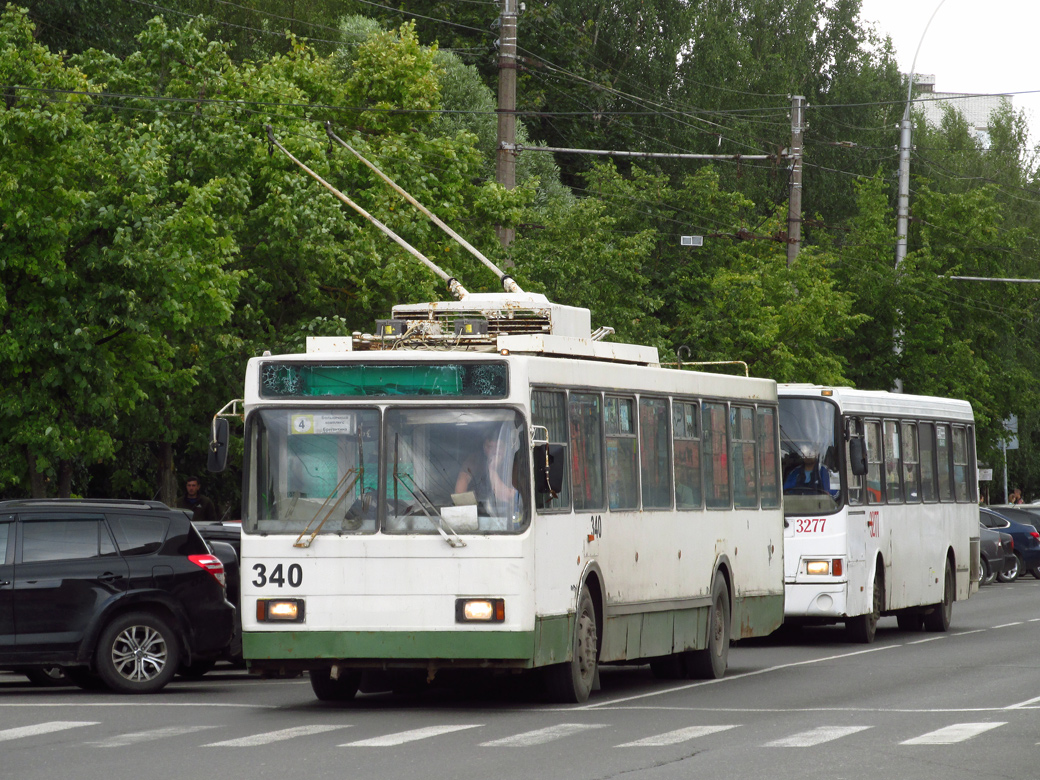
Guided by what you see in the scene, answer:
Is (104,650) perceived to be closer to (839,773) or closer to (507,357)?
(507,357)

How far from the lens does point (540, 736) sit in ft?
39.1

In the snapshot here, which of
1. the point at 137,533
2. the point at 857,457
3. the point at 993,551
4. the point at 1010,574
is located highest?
the point at 857,457

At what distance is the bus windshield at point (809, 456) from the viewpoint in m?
21.3

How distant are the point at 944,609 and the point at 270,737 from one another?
14565 mm

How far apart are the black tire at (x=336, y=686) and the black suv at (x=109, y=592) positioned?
1.76 m

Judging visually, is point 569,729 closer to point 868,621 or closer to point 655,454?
point 655,454

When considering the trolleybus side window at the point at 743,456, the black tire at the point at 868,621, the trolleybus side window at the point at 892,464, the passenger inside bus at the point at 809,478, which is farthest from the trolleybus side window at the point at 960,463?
the trolleybus side window at the point at 743,456

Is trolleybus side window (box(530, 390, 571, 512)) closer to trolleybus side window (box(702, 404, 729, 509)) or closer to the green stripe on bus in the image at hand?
the green stripe on bus

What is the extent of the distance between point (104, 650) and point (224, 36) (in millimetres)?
37451

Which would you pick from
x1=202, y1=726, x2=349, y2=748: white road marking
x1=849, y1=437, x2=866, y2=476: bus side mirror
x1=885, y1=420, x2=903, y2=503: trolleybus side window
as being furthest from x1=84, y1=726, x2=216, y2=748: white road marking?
x1=885, y1=420, x2=903, y2=503: trolleybus side window

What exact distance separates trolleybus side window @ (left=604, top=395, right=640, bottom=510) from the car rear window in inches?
155

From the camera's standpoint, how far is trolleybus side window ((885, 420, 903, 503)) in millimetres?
22891

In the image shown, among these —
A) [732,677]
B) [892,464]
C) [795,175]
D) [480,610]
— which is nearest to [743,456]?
[732,677]

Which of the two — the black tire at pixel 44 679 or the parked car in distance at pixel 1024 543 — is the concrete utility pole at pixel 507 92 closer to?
the black tire at pixel 44 679
